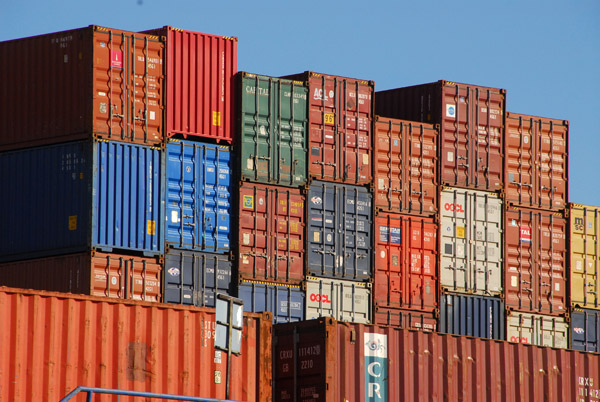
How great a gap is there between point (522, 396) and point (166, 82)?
13.6 metres

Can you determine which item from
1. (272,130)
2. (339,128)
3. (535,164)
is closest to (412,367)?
(272,130)

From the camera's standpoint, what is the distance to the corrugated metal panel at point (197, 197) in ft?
117

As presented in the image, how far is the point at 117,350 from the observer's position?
23.2 m

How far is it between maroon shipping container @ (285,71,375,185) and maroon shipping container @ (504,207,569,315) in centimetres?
539

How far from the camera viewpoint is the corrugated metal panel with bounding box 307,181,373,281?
37719 mm

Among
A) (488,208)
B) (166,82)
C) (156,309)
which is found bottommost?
(156,309)

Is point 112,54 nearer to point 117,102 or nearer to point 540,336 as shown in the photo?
point 117,102

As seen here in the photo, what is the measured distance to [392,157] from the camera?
1555 inches

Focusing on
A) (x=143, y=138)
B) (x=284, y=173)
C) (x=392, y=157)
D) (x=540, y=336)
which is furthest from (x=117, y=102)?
(x=540, y=336)

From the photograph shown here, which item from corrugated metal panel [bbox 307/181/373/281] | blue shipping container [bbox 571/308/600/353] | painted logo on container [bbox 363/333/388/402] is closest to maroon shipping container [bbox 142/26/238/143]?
corrugated metal panel [bbox 307/181/373/281]

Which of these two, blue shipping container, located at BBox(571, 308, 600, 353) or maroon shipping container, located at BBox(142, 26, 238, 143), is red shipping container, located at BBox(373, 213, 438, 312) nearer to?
blue shipping container, located at BBox(571, 308, 600, 353)

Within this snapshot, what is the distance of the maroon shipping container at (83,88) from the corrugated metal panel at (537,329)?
12363mm

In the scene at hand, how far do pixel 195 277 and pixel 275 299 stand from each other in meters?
2.41

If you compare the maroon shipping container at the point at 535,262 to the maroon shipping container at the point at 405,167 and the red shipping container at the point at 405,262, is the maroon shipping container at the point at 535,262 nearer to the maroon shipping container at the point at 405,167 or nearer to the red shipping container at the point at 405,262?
the red shipping container at the point at 405,262
